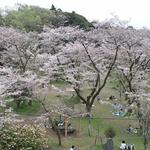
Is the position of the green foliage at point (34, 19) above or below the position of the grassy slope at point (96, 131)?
above

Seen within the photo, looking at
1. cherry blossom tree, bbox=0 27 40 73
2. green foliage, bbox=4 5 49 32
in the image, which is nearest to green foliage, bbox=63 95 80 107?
cherry blossom tree, bbox=0 27 40 73

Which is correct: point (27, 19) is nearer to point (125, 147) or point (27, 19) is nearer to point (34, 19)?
point (34, 19)

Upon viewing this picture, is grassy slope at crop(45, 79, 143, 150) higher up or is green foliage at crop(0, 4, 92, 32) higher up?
green foliage at crop(0, 4, 92, 32)

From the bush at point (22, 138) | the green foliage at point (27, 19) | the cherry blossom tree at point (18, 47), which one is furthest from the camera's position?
the green foliage at point (27, 19)

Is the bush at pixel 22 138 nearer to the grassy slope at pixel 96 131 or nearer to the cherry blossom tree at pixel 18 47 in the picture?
the grassy slope at pixel 96 131

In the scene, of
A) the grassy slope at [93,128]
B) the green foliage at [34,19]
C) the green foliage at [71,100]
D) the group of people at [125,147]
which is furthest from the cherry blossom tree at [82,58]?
the green foliage at [34,19]

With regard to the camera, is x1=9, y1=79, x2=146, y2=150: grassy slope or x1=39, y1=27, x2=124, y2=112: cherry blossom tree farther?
x1=39, y1=27, x2=124, y2=112: cherry blossom tree

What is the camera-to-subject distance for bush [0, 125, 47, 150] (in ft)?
78.3

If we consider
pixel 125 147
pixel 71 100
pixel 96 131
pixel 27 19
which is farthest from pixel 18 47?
pixel 27 19

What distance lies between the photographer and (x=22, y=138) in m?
24.5

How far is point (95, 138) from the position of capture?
92.6 ft

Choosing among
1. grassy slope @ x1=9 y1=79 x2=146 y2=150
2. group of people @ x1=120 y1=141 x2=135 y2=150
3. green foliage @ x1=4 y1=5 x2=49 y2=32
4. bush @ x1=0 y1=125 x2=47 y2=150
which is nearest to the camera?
bush @ x1=0 y1=125 x2=47 y2=150

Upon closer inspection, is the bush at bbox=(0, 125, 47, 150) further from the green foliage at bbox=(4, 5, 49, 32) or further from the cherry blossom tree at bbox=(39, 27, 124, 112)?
the green foliage at bbox=(4, 5, 49, 32)

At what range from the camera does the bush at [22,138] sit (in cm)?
2386
